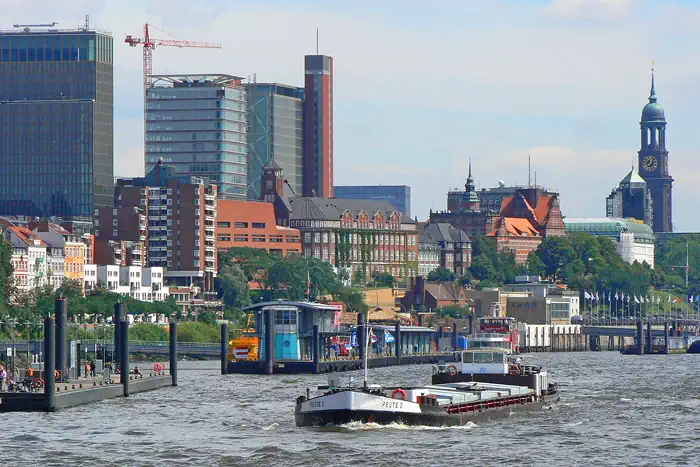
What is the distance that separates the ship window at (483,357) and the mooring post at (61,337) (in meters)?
29.3

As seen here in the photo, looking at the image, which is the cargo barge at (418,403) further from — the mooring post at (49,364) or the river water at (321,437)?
the mooring post at (49,364)

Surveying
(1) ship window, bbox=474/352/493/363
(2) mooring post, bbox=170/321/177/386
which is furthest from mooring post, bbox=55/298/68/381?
(1) ship window, bbox=474/352/493/363

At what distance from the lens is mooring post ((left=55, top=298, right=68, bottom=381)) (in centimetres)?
13662

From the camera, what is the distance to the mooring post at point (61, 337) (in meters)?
137

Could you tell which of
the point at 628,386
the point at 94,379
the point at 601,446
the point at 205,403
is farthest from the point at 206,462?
the point at 628,386

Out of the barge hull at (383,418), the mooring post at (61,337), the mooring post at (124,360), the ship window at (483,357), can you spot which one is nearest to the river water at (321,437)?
the barge hull at (383,418)

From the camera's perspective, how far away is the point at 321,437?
114250 mm

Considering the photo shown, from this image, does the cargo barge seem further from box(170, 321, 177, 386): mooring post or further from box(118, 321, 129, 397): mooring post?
box(170, 321, 177, 386): mooring post

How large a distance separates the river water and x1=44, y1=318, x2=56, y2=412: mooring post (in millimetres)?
1590

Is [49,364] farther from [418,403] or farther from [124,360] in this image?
[418,403]

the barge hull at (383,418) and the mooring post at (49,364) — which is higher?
the mooring post at (49,364)

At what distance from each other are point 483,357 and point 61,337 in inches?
1187

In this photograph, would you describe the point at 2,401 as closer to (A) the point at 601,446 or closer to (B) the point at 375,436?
(B) the point at 375,436

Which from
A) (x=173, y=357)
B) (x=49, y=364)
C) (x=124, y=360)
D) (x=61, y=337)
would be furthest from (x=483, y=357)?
(x=173, y=357)
